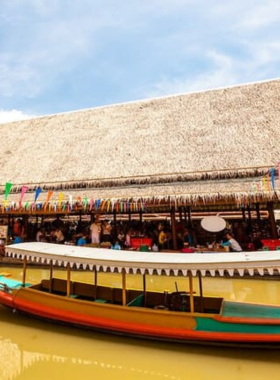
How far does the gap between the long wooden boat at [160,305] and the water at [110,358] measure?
0.17 metres

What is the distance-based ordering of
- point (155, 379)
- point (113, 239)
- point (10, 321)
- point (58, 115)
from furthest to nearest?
1. point (58, 115)
2. point (113, 239)
3. point (10, 321)
4. point (155, 379)

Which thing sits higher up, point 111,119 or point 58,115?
point 58,115

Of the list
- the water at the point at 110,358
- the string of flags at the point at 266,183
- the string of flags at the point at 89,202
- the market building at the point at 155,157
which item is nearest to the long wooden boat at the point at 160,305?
the water at the point at 110,358

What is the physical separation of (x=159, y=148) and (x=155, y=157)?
51 centimetres

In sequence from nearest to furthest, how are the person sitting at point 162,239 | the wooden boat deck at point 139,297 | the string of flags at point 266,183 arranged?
1. the wooden boat deck at point 139,297
2. the string of flags at point 266,183
3. the person sitting at point 162,239

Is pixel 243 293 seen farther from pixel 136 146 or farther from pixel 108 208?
pixel 136 146

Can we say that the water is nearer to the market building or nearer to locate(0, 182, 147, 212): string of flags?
locate(0, 182, 147, 212): string of flags

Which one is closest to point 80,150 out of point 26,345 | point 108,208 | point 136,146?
point 136,146

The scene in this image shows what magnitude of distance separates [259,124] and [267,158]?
1.95 m

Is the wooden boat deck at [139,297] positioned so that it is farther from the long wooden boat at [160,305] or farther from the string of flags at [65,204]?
the string of flags at [65,204]

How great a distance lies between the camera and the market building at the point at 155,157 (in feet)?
28.7

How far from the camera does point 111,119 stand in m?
13.3

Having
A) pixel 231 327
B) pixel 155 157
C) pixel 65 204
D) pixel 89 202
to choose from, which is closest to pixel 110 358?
pixel 231 327

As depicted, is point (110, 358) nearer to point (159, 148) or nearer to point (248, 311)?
point (248, 311)
